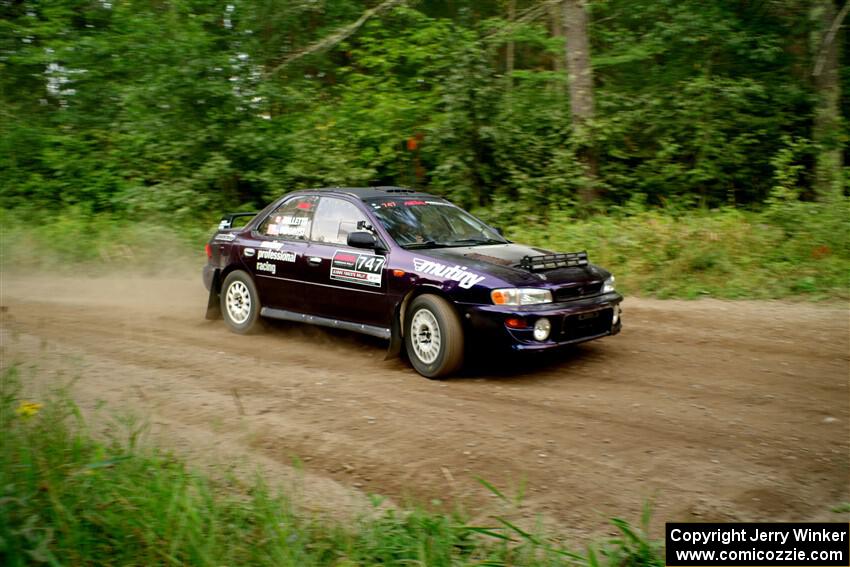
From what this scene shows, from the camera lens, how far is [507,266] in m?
7.09

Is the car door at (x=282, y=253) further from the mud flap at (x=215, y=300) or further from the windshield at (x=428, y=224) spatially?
the windshield at (x=428, y=224)

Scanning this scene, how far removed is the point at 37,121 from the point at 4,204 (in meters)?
2.57

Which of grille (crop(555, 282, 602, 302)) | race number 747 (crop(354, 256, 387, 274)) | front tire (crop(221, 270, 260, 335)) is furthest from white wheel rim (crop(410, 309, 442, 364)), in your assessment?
front tire (crop(221, 270, 260, 335))

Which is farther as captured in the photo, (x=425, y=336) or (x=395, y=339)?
(x=395, y=339)

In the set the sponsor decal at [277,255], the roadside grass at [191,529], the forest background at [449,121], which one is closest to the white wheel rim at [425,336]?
the sponsor decal at [277,255]

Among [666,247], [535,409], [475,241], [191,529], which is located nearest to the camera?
[191,529]

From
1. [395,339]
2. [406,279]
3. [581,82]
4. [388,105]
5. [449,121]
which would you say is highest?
[581,82]

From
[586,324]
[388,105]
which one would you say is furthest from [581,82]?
[586,324]

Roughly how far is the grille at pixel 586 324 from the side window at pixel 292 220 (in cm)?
301

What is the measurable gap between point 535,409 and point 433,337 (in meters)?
1.30

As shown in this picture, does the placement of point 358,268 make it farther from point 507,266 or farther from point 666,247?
point 666,247

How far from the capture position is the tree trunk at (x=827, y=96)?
13.1 meters

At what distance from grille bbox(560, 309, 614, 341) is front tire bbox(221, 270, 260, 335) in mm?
3638

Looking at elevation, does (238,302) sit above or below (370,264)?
below
